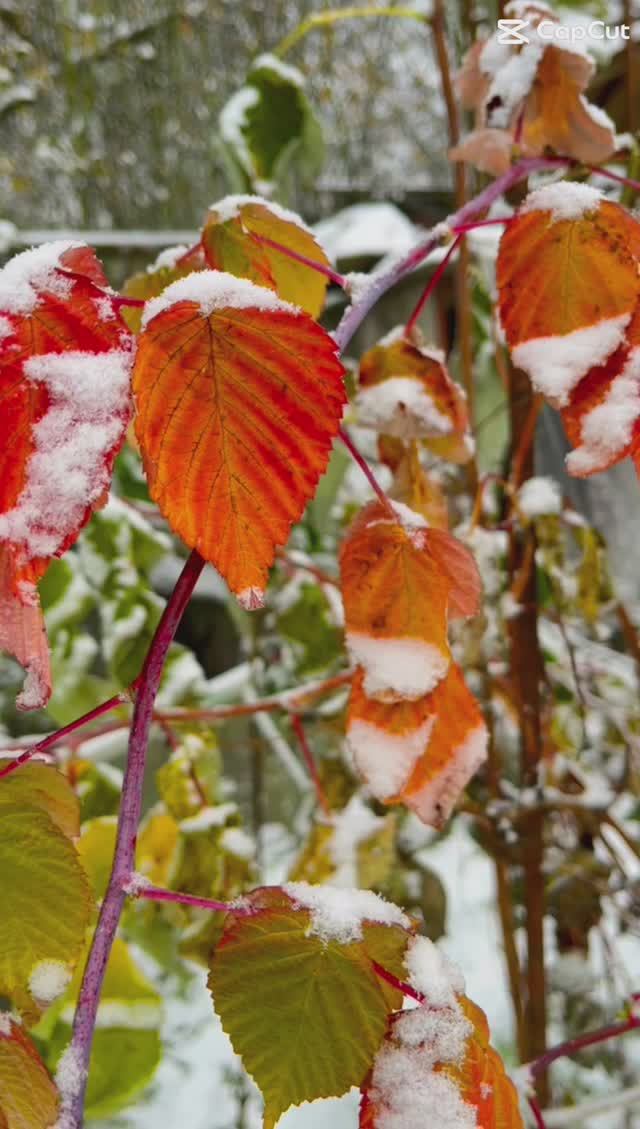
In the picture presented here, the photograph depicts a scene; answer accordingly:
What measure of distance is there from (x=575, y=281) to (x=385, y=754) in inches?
5.7

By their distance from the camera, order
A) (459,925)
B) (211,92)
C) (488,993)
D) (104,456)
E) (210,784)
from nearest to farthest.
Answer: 1. (104,456)
2. (210,784)
3. (488,993)
4. (459,925)
5. (211,92)

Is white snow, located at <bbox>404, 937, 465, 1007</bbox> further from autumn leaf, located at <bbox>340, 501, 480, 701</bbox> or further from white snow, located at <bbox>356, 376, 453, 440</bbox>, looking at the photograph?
white snow, located at <bbox>356, 376, 453, 440</bbox>

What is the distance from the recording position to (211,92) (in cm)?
261

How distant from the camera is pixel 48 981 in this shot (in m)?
0.21

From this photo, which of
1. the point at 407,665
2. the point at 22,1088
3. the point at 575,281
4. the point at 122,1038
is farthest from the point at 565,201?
the point at 122,1038

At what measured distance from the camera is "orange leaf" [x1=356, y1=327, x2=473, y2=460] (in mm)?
353

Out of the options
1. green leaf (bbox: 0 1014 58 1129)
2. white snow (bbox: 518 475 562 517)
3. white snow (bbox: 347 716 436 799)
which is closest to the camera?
green leaf (bbox: 0 1014 58 1129)

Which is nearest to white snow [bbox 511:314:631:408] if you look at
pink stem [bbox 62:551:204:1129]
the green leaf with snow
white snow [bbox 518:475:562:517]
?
pink stem [bbox 62:551:204:1129]

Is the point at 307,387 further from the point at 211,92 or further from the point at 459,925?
the point at 211,92

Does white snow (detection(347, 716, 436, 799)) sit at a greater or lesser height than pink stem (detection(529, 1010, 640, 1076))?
greater

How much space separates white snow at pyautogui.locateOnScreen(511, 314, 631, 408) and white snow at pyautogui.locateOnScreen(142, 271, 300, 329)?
8cm

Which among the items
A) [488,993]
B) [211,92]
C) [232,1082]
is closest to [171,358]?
[232,1082]

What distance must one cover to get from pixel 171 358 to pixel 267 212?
11cm

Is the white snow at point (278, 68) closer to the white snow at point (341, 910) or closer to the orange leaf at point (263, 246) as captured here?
the orange leaf at point (263, 246)
